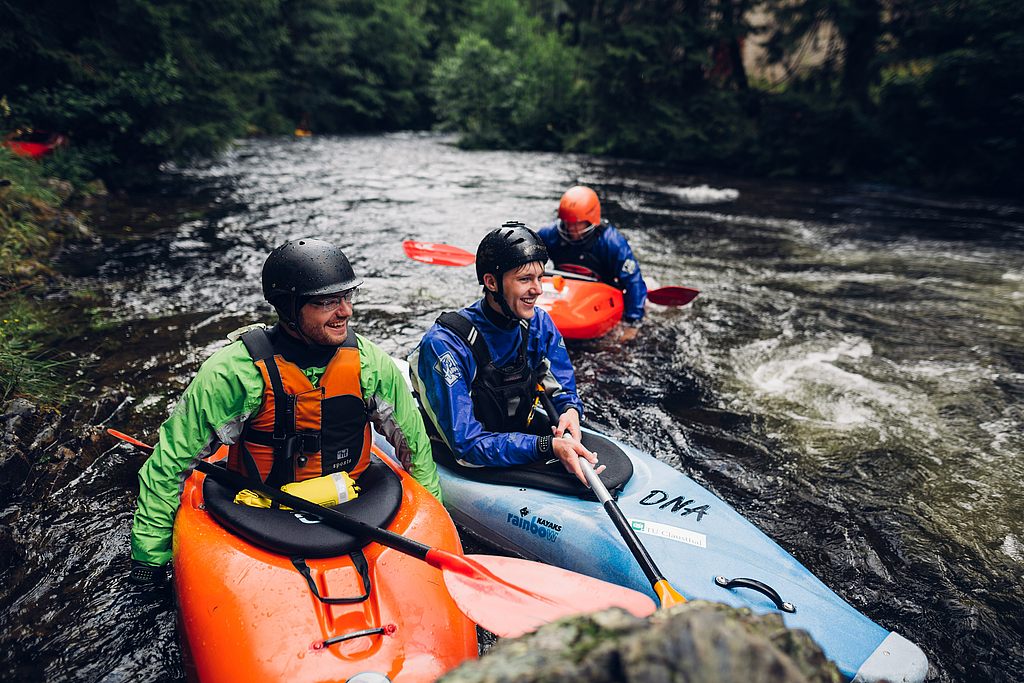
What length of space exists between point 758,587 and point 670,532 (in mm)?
423

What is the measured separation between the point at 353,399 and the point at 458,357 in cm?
61

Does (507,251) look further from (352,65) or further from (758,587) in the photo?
(352,65)

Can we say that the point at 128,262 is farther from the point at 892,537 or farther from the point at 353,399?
the point at 892,537

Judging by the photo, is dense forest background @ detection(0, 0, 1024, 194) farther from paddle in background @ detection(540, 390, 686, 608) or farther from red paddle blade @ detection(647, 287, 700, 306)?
paddle in background @ detection(540, 390, 686, 608)

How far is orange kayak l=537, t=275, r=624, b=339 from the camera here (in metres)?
5.27

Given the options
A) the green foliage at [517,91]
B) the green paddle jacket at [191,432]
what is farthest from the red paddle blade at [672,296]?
the green foliage at [517,91]

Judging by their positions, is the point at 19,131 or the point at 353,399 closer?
the point at 353,399

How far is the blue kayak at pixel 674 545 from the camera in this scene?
7.14 feet

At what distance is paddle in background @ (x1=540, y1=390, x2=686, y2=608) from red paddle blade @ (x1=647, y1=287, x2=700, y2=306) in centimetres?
355

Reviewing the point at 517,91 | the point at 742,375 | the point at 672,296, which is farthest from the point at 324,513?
the point at 517,91

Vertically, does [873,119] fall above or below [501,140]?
above

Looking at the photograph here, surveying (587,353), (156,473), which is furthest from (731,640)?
(587,353)

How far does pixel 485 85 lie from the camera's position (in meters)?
22.9

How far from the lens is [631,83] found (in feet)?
62.5
